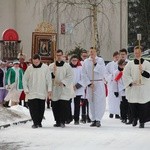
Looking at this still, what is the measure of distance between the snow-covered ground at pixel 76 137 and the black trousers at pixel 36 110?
241 mm

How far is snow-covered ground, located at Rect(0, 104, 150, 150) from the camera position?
10.7m

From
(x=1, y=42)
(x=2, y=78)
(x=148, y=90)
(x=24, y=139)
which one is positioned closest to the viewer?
(x=24, y=139)

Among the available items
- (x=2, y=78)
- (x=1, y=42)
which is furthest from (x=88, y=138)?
(x=1, y=42)

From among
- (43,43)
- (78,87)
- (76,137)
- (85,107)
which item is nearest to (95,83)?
(78,87)

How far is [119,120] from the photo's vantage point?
15.9m

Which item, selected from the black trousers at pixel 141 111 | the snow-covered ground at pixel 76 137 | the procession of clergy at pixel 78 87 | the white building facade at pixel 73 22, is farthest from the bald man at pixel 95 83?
the white building facade at pixel 73 22

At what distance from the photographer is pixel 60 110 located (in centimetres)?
1419

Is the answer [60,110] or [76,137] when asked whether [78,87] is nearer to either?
[60,110]

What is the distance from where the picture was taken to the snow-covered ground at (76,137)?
35.2 ft

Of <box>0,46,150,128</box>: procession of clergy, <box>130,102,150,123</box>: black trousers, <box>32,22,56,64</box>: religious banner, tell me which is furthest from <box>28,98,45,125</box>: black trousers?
<box>32,22,56,64</box>: religious banner

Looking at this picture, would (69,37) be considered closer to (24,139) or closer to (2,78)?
(2,78)

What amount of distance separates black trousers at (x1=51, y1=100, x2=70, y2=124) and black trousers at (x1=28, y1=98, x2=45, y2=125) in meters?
0.35

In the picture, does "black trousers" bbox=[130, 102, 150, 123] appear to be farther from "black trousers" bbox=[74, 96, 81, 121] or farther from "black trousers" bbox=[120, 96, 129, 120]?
"black trousers" bbox=[74, 96, 81, 121]

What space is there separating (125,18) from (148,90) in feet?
68.7
